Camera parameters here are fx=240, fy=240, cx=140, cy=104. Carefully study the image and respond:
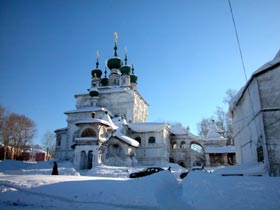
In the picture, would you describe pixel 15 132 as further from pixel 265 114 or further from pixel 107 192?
pixel 265 114

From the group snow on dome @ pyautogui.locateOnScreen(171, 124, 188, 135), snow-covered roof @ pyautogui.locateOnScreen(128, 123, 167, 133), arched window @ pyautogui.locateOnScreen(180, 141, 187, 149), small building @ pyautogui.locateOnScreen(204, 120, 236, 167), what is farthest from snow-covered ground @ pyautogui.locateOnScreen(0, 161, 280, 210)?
snow on dome @ pyautogui.locateOnScreen(171, 124, 188, 135)

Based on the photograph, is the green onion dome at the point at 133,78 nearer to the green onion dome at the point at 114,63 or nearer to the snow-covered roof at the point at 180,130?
the green onion dome at the point at 114,63

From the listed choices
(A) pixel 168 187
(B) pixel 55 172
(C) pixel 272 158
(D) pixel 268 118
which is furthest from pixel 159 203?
(B) pixel 55 172

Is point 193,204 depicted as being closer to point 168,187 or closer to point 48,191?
point 168,187

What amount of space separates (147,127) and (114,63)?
17.9m

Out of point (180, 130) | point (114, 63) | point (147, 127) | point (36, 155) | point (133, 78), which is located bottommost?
point (36, 155)

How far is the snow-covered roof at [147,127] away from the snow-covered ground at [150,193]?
2411 cm

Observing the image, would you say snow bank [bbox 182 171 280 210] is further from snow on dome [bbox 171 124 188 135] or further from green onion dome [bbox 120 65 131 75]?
green onion dome [bbox 120 65 131 75]

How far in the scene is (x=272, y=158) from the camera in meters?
10.5

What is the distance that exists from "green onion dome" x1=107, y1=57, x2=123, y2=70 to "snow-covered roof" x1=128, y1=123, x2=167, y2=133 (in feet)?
52.5

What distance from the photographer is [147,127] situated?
3538cm

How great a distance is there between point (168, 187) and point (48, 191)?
4.80 meters

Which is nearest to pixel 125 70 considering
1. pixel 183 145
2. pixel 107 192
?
pixel 183 145

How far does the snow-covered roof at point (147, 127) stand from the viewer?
34.8 metres
